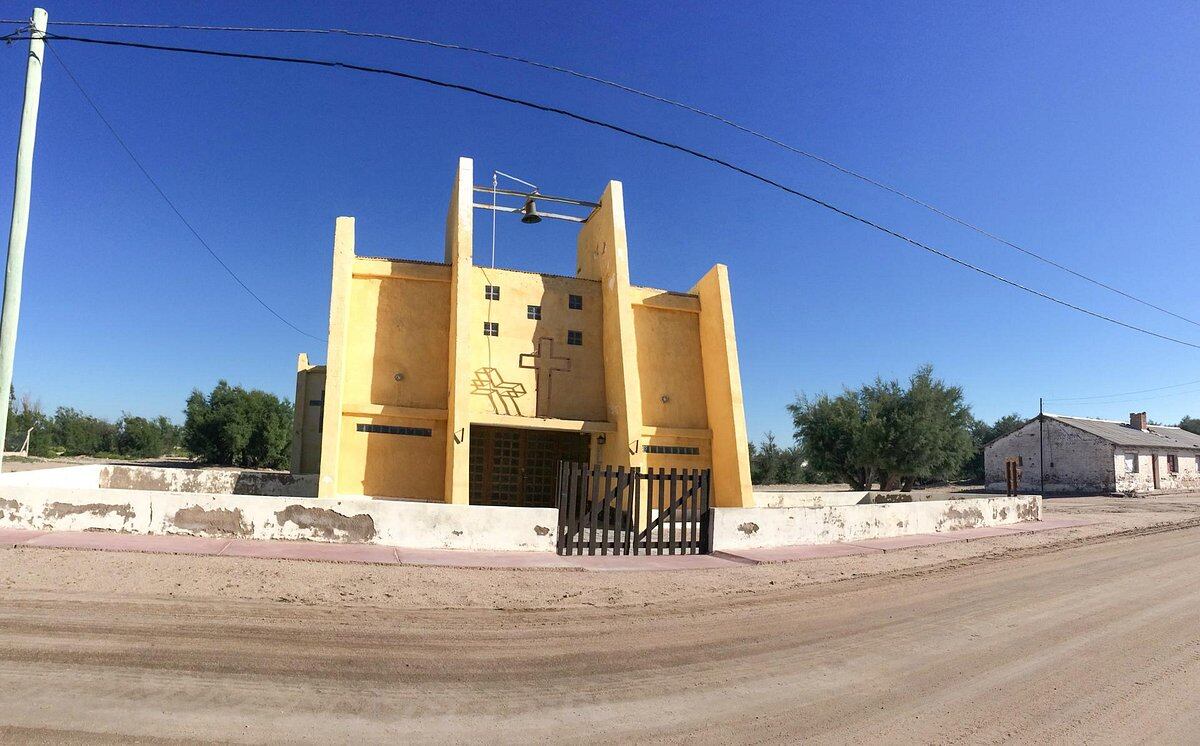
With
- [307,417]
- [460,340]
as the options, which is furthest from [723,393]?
[307,417]

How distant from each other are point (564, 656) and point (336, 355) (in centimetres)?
1195

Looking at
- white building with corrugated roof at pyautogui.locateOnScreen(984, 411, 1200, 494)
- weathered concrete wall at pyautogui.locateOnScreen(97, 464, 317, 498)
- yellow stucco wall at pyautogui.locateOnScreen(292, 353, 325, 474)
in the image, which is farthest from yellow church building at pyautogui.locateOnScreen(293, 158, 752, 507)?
white building with corrugated roof at pyautogui.locateOnScreen(984, 411, 1200, 494)

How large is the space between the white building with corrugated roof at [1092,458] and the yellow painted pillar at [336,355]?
35094mm

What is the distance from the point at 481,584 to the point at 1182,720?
6994 mm

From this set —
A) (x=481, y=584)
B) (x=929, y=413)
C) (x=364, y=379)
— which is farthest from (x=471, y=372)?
(x=929, y=413)

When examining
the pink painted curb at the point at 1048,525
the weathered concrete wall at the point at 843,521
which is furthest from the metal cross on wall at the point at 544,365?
the pink painted curb at the point at 1048,525

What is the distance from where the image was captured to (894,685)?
17.1 feet

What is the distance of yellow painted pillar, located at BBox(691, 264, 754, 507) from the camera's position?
690 inches

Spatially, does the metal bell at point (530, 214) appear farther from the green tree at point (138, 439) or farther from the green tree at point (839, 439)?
the green tree at point (138, 439)

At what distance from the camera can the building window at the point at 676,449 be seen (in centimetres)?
1798

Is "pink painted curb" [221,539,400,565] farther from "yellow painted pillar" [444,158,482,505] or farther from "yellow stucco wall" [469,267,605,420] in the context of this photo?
"yellow stucco wall" [469,267,605,420]

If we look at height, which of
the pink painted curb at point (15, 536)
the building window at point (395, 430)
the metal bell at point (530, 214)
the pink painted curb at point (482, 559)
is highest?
the metal bell at point (530, 214)

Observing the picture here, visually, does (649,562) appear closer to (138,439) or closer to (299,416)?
(299,416)

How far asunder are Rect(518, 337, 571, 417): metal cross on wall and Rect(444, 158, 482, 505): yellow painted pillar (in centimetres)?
172
